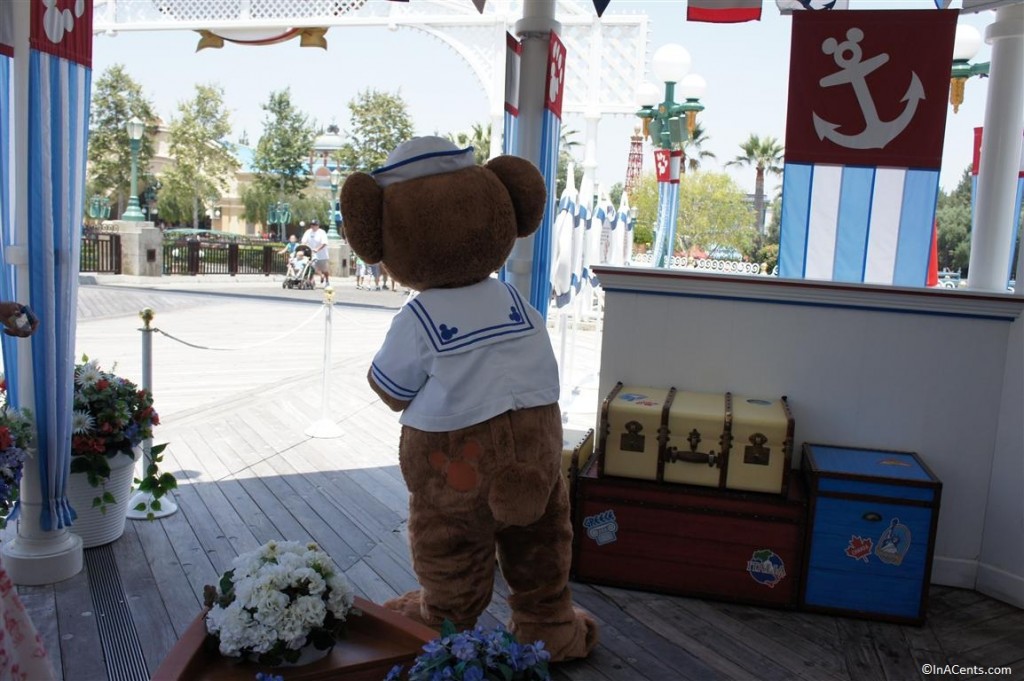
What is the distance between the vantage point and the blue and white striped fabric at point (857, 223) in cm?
379

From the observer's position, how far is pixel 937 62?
144 inches

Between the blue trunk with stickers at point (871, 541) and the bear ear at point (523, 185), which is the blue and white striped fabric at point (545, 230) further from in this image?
the blue trunk with stickers at point (871, 541)

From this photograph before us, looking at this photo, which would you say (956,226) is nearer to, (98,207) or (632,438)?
(632,438)

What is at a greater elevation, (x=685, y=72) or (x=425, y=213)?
(x=685, y=72)

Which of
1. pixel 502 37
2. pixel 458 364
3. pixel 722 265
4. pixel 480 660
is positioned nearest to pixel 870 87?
pixel 458 364

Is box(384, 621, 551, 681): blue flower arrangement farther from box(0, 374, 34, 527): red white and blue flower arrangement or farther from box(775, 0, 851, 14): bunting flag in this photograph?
box(775, 0, 851, 14): bunting flag

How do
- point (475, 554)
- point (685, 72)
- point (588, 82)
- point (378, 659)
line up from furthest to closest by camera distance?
point (588, 82) < point (685, 72) < point (475, 554) < point (378, 659)

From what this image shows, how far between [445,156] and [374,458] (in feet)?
10.5

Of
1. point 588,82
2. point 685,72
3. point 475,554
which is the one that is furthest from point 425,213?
point 588,82

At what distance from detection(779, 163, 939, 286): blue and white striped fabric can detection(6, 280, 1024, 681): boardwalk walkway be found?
4.90 ft

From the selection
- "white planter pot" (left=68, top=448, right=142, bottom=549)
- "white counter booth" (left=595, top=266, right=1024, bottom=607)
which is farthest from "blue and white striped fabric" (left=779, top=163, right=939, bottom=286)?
"white planter pot" (left=68, top=448, right=142, bottom=549)

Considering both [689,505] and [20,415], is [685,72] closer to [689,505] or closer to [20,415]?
[689,505]

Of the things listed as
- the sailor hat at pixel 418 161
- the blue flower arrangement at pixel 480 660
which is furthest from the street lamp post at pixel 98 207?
the blue flower arrangement at pixel 480 660

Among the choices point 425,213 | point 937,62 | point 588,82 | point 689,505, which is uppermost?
point 588,82
